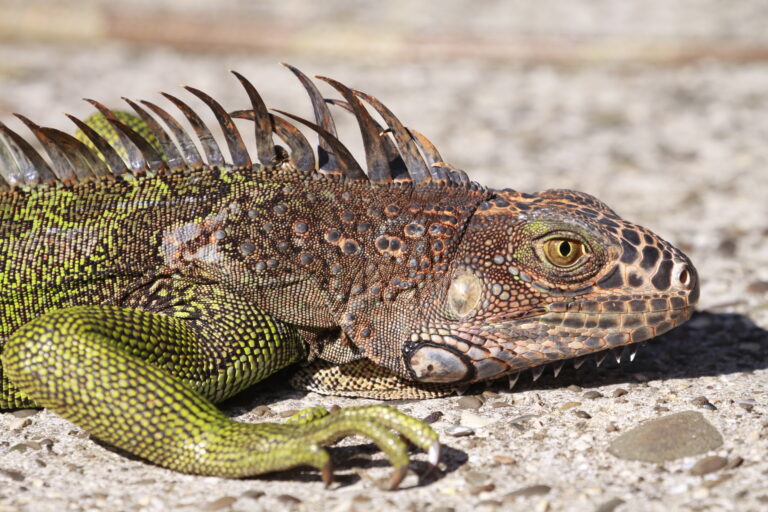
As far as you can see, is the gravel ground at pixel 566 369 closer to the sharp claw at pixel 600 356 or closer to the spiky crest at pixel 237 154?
the sharp claw at pixel 600 356

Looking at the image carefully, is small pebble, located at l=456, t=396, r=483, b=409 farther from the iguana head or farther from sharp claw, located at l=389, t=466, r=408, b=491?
sharp claw, located at l=389, t=466, r=408, b=491

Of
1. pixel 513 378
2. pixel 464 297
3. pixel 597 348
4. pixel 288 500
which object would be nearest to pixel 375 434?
pixel 288 500

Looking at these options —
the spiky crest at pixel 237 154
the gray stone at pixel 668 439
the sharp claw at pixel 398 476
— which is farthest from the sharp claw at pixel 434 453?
the spiky crest at pixel 237 154

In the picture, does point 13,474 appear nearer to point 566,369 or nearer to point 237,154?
point 237,154

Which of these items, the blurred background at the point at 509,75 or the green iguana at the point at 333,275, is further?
the blurred background at the point at 509,75

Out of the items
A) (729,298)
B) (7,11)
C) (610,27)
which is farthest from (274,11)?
(729,298)
